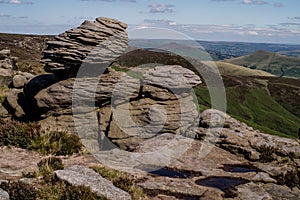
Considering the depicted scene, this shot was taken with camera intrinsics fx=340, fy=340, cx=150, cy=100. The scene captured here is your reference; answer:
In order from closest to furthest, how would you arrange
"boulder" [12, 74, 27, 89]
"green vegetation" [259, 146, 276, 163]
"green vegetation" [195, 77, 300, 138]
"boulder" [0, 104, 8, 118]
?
1. "green vegetation" [259, 146, 276, 163]
2. "boulder" [0, 104, 8, 118]
3. "boulder" [12, 74, 27, 89]
4. "green vegetation" [195, 77, 300, 138]


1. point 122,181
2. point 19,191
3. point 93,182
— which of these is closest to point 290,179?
point 122,181

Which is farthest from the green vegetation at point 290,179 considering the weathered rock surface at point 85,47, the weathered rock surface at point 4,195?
the weathered rock surface at point 85,47

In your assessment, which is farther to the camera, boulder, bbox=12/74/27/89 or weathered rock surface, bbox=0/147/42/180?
boulder, bbox=12/74/27/89

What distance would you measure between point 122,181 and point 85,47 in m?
12.9

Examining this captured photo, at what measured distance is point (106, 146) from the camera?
2161 cm

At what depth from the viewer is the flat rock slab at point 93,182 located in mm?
10375

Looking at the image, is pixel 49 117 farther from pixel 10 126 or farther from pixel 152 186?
pixel 152 186

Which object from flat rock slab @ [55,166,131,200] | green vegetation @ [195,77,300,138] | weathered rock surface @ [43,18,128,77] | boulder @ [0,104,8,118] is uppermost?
weathered rock surface @ [43,18,128,77]

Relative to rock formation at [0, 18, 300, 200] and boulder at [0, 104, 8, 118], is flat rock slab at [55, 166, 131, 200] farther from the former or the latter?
boulder at [0, 104, 8, 118]

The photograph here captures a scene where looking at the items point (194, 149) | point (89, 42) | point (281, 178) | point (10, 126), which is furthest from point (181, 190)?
point (89, 42)

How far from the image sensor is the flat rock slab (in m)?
10.4

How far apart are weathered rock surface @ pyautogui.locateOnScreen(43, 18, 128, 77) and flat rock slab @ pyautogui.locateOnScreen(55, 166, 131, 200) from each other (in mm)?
11952

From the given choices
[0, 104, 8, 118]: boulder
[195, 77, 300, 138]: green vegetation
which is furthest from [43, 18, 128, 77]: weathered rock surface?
[195, 77, 300, 138]: green vegetation

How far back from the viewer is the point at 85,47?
22609mm
